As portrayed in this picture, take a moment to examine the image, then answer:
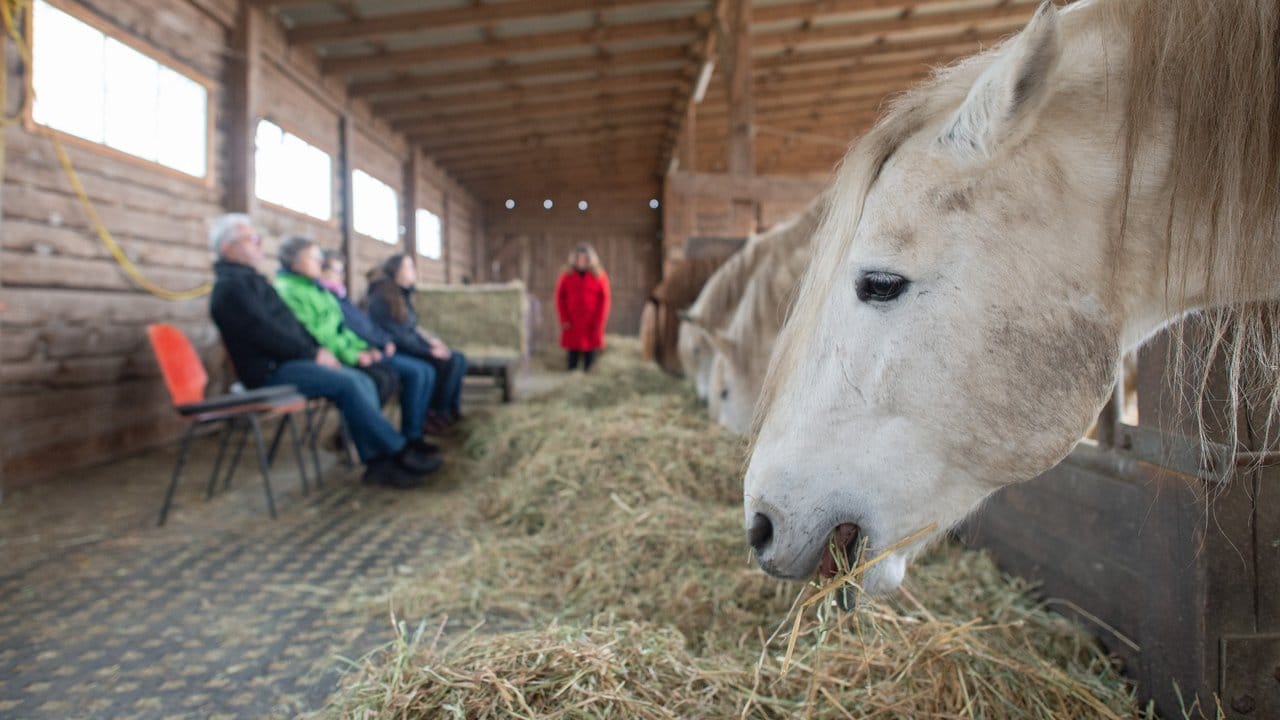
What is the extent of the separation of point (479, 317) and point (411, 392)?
2100 mm

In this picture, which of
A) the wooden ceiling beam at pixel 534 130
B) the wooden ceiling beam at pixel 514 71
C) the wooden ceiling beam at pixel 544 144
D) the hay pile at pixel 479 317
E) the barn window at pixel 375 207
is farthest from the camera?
the wooden ceiling beam at pixel 544 144

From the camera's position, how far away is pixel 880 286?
0.92 metres

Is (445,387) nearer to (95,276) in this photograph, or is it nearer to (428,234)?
(95,276)

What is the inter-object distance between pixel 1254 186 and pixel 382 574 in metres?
2.57

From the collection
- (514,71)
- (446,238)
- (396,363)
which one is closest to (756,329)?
(396,363)

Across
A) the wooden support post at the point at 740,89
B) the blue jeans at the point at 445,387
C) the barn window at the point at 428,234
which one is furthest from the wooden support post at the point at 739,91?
the barn window at the point at 428,234

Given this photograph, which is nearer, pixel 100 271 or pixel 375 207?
pixel 100 271

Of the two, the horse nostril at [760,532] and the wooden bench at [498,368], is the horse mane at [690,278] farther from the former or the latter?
the horse nostril at [760,532]

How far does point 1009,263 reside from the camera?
33.5 inches

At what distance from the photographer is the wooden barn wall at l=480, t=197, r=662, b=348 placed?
14.8 metres

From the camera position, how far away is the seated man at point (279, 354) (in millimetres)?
3268

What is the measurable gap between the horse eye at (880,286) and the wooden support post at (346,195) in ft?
25.2

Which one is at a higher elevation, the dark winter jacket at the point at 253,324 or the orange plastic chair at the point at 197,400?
the dark winter jacket at the point at 253,324

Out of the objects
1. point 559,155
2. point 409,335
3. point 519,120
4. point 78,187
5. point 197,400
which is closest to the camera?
point 197,400
